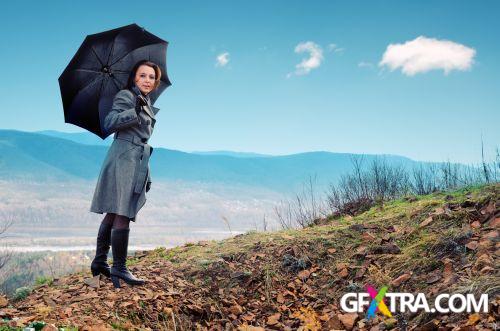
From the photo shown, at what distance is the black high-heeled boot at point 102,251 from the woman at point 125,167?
0.4 inches

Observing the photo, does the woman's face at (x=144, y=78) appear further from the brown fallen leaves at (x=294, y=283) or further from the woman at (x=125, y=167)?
the brown fallen leaves at (x=294, y=283)

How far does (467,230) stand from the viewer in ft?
18.7

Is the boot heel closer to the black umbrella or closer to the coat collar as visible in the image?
the black umbrella

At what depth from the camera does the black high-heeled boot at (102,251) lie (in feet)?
19.1

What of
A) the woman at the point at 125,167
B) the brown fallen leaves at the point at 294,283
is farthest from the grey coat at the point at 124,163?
the brown fallen leaves at the point at 294,283

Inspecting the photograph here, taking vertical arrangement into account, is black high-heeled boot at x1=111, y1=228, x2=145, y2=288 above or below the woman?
below

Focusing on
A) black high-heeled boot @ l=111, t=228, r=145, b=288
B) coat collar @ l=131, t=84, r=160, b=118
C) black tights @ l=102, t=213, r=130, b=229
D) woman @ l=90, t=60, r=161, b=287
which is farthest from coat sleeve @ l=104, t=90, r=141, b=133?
black high-heeled boot @ l=111, t=228, r=145, b=288

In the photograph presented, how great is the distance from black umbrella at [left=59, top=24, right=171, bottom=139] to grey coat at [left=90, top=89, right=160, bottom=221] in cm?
35

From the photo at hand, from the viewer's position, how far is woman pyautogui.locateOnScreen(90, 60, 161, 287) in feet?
17.9

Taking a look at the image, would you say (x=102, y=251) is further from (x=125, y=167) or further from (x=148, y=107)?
(x=148, y=107)

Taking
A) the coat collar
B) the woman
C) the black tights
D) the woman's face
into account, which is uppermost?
the woman's face

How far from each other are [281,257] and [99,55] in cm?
322

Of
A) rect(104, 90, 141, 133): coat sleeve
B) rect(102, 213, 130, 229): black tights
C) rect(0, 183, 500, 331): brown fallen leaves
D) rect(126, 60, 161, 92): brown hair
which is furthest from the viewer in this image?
rect(126, 60, 161, 92): brown hair

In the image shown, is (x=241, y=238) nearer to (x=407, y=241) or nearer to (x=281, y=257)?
(x=281, y=257)
